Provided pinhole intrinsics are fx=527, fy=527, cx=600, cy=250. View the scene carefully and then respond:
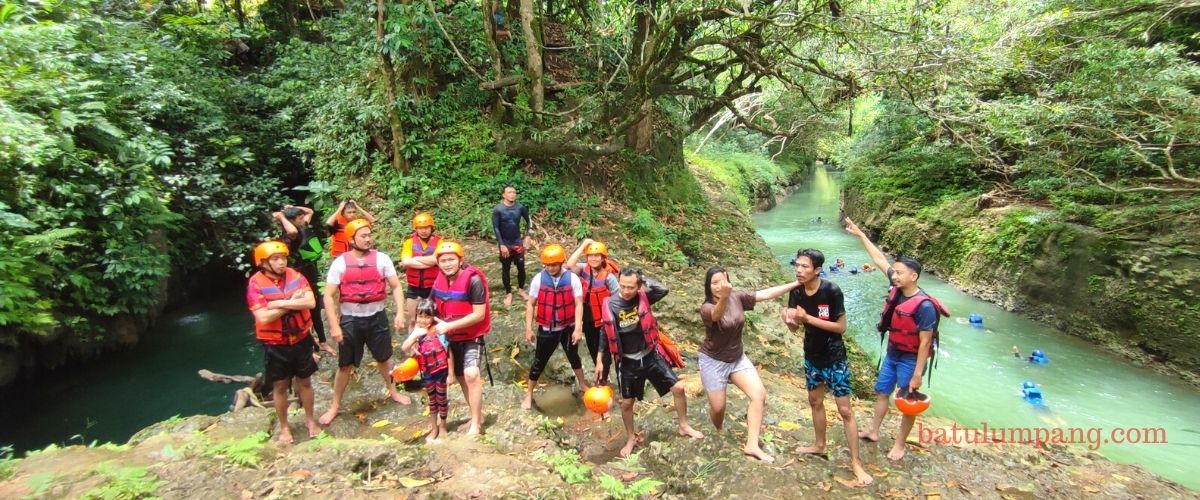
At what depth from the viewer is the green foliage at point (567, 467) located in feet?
13.3

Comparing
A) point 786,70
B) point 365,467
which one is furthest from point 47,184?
point 786,70

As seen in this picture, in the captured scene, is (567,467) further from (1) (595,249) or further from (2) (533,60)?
(2) (533,60)

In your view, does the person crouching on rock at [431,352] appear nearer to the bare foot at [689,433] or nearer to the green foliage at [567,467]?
the green foliage at [567,467]

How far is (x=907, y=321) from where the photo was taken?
4516 mm

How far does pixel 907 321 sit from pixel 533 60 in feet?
26.3

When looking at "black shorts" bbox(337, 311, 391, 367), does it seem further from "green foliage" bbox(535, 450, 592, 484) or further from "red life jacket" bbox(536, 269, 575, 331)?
"green foliage" bbox(535, 450, 592, 484)

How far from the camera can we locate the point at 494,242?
10203mm

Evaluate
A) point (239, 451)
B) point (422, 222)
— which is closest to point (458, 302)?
point (422, 222)

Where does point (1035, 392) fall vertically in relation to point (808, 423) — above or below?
below

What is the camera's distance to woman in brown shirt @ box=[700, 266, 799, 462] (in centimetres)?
441

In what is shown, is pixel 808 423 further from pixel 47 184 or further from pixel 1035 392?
pixel 47 184

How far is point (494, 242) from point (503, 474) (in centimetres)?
679

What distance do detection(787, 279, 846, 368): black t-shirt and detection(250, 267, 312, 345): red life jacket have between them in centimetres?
417

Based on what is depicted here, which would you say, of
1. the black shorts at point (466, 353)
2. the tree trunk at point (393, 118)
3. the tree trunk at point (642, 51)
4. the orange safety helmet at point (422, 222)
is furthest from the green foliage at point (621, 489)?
the tree trunk at point (393, 118)
